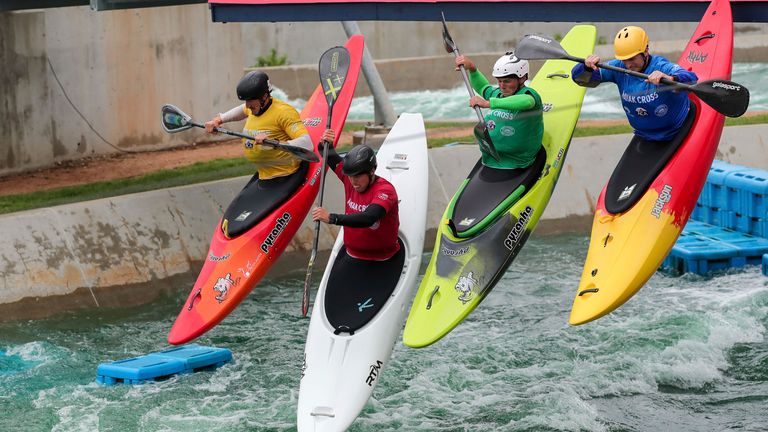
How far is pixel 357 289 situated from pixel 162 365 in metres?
2.06

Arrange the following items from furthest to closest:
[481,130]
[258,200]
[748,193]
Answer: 1. [748,193]
2. [258,200]
3. [481,130]

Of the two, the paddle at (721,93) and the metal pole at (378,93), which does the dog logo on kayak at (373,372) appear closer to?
the paddle at (721,93)

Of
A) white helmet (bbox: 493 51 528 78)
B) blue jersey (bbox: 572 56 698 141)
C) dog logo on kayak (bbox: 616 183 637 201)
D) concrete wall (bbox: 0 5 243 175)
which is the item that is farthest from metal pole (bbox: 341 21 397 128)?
dog logo on kayak (bbox: 616 183 637 201)

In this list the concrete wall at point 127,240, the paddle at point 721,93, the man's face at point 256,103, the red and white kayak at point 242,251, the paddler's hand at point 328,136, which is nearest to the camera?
the paddle at point 721,93

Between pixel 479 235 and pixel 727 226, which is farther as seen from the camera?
pixel 727 226

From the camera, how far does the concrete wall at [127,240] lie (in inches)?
464

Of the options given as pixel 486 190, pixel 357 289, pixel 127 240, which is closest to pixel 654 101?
pixel 486 190

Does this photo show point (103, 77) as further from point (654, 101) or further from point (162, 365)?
point (654, 101)

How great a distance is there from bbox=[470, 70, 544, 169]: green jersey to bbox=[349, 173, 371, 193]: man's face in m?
1.15

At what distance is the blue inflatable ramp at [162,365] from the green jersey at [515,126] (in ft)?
9.40

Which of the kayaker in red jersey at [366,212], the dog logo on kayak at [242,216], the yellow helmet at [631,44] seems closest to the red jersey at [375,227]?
the kayaker in red jersey at [366,212]

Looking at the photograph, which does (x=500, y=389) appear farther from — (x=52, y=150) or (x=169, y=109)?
(x=52, y=150)

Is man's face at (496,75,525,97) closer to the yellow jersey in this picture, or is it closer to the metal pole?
the yellow jersey

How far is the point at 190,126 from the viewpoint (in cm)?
1025
